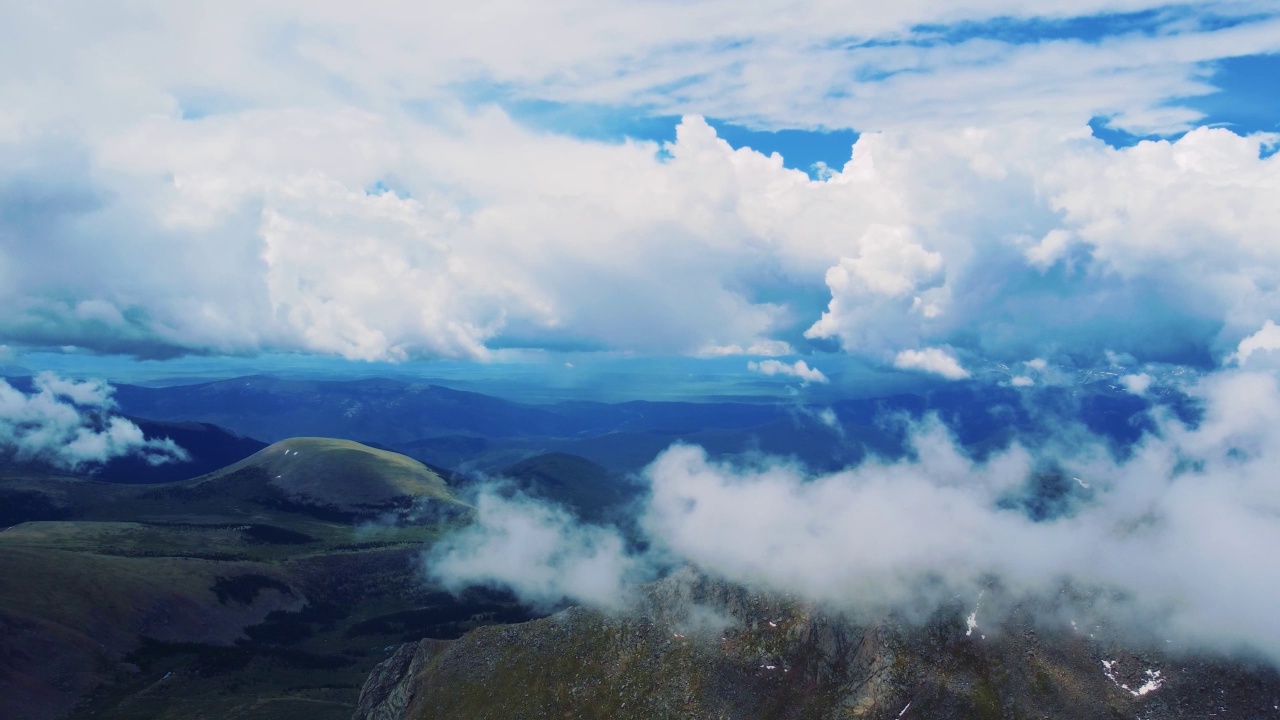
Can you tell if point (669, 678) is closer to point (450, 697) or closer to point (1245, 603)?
point (450, 697)

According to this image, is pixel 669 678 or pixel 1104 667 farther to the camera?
pixel 669 678

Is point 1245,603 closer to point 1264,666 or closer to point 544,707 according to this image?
point 1264,666

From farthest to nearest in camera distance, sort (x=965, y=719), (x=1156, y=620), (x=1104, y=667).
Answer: (x=1156, y=620) → (x=1104, y=667) → (x=965, y=719)

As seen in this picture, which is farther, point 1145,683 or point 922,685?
point 922,685

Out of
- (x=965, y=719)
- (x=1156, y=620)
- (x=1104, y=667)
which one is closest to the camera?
(x=965, y=719)

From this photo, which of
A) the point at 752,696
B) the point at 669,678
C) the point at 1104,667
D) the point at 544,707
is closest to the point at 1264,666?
the point at 1104,667

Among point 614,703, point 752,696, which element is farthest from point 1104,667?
point 614,703

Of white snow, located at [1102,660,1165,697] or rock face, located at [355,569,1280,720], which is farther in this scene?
white snow, located at [1102,660,1165,697]

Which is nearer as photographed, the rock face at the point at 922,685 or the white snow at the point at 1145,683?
the rock face at the point at 922,685

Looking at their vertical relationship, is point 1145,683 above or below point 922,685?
below
